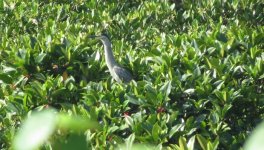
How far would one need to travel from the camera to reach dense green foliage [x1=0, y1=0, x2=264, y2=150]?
14.4 ft

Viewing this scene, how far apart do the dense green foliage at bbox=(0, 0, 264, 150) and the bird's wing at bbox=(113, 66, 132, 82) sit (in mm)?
112

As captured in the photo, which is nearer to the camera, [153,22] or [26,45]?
[26,45]

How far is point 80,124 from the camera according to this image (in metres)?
0.40

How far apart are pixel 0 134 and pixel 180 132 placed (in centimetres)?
156

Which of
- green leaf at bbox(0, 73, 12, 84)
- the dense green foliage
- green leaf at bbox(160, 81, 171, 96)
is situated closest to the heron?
the dense green foliage

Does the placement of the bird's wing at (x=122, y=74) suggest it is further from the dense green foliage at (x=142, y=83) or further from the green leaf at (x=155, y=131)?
the green leaf at (x=155, y=131)

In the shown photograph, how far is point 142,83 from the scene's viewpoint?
517 centimetres

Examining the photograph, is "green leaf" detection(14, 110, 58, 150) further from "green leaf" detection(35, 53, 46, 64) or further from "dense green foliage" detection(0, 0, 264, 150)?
"green leaf" detection(35, 53, 46, 64)

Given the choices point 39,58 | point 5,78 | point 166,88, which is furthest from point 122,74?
point 5,78

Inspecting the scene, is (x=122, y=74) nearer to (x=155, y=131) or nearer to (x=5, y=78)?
(x=5, y=78)

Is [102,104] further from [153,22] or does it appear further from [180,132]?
[153,22]

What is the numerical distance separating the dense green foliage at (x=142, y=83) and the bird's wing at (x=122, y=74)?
112 mm

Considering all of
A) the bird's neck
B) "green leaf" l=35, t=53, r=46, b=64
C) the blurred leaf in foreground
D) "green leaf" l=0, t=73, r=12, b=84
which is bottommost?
the bird's neck

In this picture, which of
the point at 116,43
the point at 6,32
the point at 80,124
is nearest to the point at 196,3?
the point at 116,43
